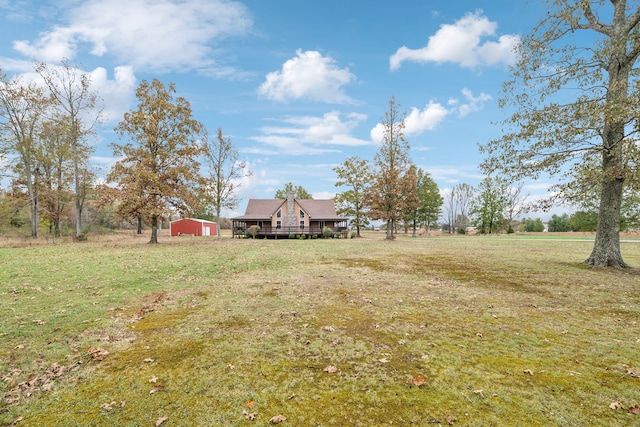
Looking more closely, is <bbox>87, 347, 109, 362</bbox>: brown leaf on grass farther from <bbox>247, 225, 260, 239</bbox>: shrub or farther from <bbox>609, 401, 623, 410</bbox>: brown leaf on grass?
<bbox>247, 225, 260, 239</bbox>: shrub

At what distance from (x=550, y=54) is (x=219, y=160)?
31.5 m

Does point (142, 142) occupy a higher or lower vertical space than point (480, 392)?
higher

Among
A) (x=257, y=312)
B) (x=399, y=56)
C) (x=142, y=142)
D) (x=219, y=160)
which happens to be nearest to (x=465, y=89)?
(x=399, y=56)

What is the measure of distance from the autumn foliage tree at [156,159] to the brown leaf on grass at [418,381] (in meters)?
23.2

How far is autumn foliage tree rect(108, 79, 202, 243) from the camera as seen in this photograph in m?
22.0

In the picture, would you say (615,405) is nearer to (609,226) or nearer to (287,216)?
(609,226)

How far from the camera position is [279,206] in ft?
134

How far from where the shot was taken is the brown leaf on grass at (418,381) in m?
3.20

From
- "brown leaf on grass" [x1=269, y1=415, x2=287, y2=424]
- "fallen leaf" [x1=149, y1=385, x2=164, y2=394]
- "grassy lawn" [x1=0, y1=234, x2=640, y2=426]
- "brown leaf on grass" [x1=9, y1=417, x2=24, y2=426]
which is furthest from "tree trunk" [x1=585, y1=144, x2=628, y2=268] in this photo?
"brown leaf on grass" [x1=9, y1=417, x2=24, y2=426]

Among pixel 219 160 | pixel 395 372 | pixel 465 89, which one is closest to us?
pixel 395 372

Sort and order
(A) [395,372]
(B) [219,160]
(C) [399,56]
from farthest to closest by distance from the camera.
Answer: (B) [219,160] → (C) [399,56] → (A) [395,372]

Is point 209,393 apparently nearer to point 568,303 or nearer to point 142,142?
point 568,303

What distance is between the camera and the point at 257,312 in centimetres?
585

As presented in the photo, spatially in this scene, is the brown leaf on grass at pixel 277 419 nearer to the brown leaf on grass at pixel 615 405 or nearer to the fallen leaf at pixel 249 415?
the fallen leaf at pixel 249 415
